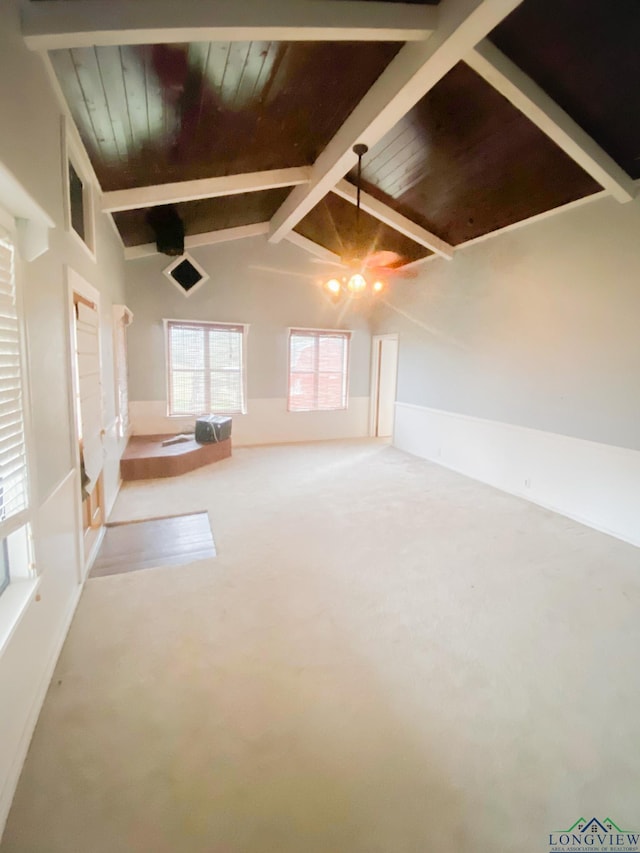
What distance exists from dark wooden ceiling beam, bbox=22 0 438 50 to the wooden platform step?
3.80m

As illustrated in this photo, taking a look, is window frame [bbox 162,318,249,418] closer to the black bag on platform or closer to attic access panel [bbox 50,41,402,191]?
the black bag on platform

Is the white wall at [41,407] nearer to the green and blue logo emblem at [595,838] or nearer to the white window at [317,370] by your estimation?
the green and blue logo emblem at [595,838]

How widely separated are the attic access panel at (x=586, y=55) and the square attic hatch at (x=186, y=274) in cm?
463

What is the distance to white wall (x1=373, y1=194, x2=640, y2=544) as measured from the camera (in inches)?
131

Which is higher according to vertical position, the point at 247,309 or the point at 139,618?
the point at 247,309

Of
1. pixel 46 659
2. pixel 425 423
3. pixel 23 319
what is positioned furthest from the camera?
pixel 425 423

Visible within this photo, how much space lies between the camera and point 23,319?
5.12 feet

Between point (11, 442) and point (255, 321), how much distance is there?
5237mm

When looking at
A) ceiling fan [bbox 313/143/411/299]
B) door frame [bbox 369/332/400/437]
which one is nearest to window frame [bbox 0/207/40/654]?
ceiling fan [bbox 313/143/411/299]

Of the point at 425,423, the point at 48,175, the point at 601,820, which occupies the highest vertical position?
the point at 48,175

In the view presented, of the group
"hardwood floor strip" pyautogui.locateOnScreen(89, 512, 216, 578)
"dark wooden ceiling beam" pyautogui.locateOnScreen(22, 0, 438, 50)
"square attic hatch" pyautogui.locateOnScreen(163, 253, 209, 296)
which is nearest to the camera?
"dark wooden ceiling beam" pyautogui.locateOnScreen(22, 0, 438, 50)

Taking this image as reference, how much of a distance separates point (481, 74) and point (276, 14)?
1.41 metres

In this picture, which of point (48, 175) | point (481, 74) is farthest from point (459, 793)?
point (481, 74)

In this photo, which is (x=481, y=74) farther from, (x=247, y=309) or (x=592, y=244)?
(x=247, y=309)
